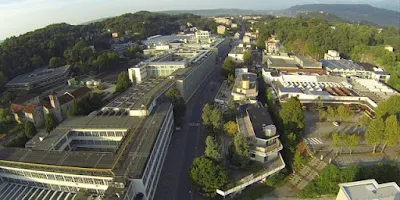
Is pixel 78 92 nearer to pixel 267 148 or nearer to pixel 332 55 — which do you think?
pixel 267 148

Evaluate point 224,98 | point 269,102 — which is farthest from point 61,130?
point 269,102

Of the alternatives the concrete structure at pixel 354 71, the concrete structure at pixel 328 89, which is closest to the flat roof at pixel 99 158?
the concrete structure at pixel 328 89

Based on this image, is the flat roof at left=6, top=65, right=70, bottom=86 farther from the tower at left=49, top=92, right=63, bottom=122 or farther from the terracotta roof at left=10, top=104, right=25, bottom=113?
the tower at left=49, top=92, right=63, bottom=122

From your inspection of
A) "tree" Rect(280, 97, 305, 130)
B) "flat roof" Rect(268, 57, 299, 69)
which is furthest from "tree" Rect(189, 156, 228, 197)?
"flat roof" Rect(268, 57, 299, 69)

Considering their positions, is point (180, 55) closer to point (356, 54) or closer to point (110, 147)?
point (110, 147)

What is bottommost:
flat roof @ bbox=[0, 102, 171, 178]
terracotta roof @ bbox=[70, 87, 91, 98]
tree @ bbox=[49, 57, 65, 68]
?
terracotta roof @ bbox=[70, 87, 91, 98]

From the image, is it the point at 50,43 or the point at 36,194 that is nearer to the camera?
the point at 36,194
